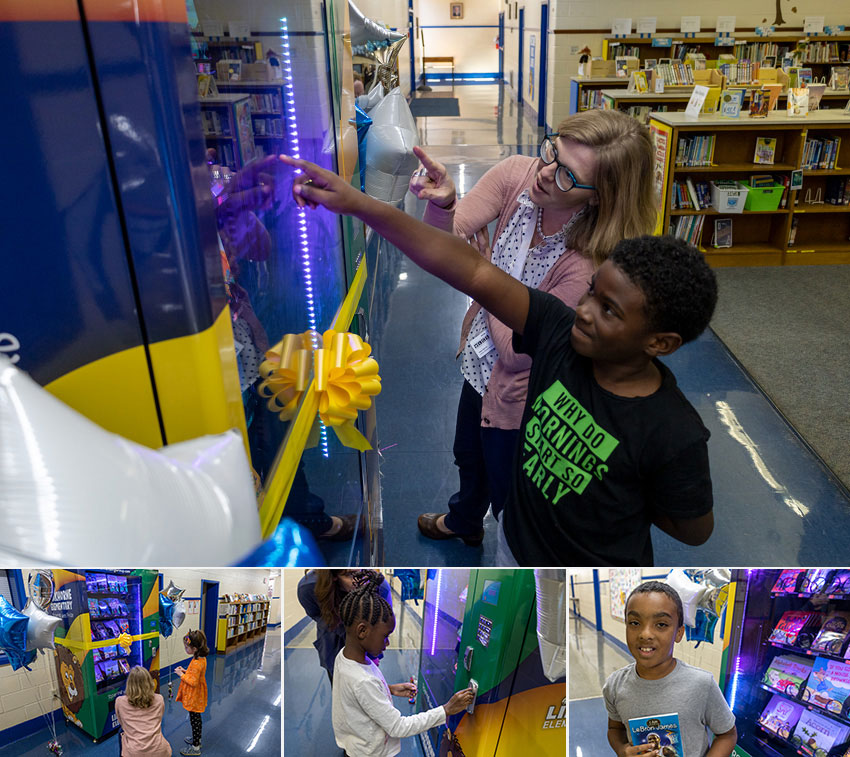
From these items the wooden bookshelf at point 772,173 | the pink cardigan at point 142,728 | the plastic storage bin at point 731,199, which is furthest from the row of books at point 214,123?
the plastic storage bin at point 731,199

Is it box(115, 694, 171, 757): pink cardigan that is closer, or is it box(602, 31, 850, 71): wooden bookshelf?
box(115, 694, 171, 757): pink cardigan

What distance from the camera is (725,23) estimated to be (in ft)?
36.0

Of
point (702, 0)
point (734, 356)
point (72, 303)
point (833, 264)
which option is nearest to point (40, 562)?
point (72, 303)

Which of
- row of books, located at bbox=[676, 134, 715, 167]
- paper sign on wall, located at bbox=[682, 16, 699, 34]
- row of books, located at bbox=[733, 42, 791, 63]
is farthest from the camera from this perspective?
row of books, located at bbox=[733, 42, 791, 63]

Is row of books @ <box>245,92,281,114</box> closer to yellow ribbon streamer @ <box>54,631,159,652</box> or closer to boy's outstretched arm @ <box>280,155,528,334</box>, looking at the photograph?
boy's outstretched arm @ <box>280,155,528,334</box>

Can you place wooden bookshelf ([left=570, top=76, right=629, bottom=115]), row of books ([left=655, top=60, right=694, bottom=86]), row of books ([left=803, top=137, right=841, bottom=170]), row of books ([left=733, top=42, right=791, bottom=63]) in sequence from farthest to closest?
row of books ([left=733, top=42, right=791, bottom=63]), wooden bookshelf ([left=570, top=76, right=629, bottom=115]), row of books ([left=655, top=60, right=694, bottom=86]), row of books ([left=803, top=137, right=841, bottom=170])

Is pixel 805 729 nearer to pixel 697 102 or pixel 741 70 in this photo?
pixel 697 102

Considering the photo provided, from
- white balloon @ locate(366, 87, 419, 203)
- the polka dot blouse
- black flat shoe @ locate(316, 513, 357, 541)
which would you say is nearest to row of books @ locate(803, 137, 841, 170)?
white balloon @ locate(366, 87, 419, 203)

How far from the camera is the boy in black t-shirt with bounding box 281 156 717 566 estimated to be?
3.53 feet

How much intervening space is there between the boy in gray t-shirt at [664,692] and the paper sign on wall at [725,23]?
12.5 metres

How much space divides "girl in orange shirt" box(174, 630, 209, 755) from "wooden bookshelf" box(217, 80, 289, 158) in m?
0.63

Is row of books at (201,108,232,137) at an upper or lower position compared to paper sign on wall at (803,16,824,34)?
lower

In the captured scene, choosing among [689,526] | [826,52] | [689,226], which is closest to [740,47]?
[826,52]

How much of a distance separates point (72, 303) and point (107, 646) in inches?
11.9
